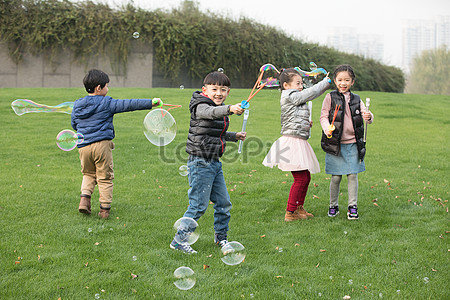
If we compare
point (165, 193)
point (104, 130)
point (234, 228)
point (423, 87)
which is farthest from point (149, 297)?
point (423, 87)

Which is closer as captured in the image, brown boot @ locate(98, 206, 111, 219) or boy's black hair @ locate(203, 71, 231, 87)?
boy's black hair @ locate(203, 71, 231, 87)

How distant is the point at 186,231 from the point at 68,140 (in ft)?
5.45

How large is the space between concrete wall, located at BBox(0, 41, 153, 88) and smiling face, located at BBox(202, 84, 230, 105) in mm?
14708

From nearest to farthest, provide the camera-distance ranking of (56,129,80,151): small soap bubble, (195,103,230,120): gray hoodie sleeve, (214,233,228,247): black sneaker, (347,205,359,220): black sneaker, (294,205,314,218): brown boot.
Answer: (195,103,230,120): gray hoodie sleeve, (214,233,228,247): black sneaker, (56,129,80,151): small soap bubble, (347,205,359,220): black sneaker, (294,205,314,218): brown boot

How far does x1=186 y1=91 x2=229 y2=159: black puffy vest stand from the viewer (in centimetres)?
387

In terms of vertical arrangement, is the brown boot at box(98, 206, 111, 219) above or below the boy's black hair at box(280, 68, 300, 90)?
below

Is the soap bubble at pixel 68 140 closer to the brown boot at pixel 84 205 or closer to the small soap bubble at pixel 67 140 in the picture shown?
the small soap bubble at pixel 67 140

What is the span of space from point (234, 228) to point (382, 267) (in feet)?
4.91

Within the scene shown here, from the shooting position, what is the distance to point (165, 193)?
5.91 m

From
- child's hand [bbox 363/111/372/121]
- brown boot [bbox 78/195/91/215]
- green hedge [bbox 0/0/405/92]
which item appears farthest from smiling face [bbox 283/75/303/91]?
green hedge [bbox 0/0/405/92]

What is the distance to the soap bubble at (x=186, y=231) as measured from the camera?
3.89 metres

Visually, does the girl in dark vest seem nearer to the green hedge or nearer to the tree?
the green hedge

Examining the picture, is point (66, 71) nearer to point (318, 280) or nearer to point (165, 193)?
point (165, 193)

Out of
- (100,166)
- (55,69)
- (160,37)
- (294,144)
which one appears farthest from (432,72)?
(100,166)
